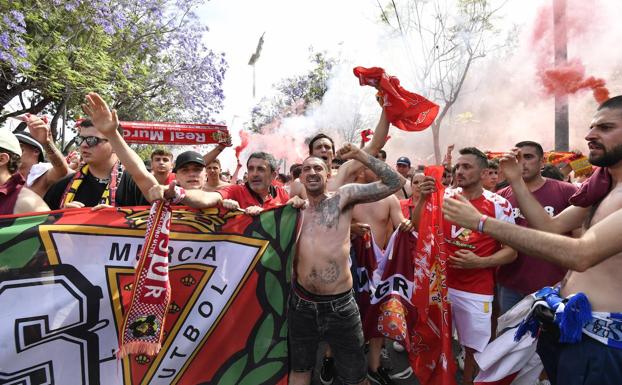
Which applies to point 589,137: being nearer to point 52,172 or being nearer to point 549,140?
point 52,172

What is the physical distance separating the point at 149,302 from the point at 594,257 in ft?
7.81

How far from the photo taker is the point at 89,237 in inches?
107

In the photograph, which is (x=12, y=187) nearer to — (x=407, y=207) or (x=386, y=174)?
(x=386, y=174)

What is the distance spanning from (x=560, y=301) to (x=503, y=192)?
2317 mm

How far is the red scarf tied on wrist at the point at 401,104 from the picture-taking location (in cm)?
378

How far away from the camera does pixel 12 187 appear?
290 cm

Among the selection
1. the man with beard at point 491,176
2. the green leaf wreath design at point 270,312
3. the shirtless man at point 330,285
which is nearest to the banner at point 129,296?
the green leaf wreath design at point 270,312

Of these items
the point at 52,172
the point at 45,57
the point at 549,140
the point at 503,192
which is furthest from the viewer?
the point at 549,140

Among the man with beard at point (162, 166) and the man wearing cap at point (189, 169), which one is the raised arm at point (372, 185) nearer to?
the man wearing cap at point (189, 169)

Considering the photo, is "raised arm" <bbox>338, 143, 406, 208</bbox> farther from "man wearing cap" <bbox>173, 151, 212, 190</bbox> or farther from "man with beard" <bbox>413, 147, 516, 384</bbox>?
"man wearing cap" <bbox>173, 151, 212, 190</bbox>

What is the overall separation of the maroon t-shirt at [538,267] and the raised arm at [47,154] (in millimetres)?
4088

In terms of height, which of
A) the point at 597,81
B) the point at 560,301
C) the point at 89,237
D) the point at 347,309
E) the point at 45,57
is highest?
the point at 45,57

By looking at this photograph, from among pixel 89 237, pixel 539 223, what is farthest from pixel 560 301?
pixel 89 237

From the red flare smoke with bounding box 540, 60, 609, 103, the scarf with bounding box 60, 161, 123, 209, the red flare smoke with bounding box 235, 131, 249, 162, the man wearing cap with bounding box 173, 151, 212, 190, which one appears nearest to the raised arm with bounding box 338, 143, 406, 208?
the man wearing cap with bounding box 173, 151, 212, 190
